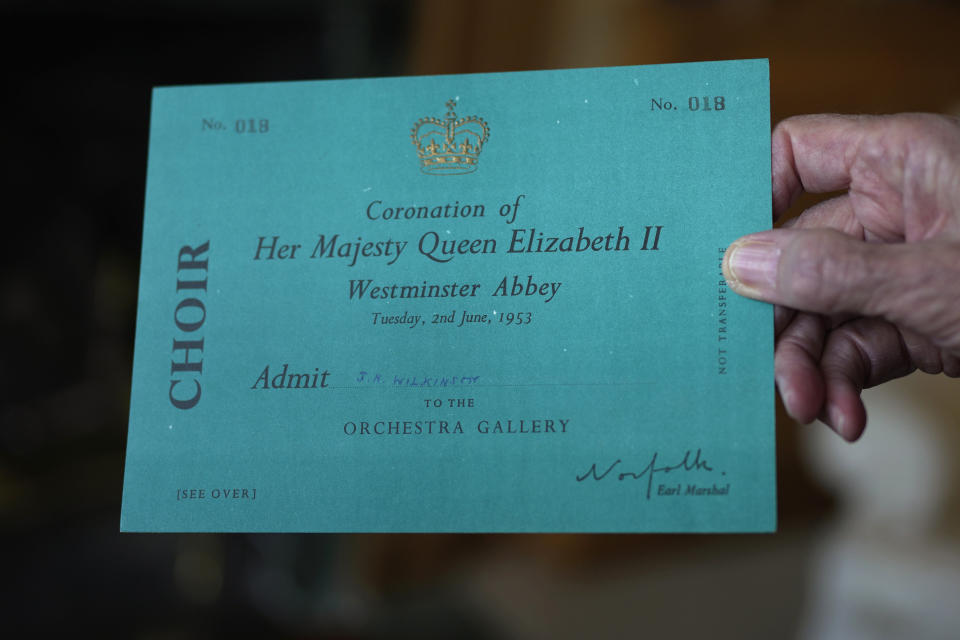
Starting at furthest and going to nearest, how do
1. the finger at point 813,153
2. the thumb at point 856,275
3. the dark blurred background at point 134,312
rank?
the dark blurred background at point 134,312 → the finger at point 813,153 → the thumb at point 856,275

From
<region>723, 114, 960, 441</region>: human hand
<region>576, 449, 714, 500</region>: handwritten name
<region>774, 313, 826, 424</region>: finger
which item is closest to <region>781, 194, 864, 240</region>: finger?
<region>723, 114, 960, 441</region>: human hand

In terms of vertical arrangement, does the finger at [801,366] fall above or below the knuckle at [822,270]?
below

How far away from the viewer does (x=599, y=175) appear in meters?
0.83

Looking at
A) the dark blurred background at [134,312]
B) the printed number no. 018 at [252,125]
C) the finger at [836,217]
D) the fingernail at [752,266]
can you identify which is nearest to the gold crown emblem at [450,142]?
the printed number no. 018 at [252,125]

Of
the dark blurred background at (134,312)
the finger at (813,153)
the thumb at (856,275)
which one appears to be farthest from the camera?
the dark blurred background at (134,312)

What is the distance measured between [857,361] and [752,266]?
0.76 ft

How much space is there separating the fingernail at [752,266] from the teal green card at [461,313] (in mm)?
19

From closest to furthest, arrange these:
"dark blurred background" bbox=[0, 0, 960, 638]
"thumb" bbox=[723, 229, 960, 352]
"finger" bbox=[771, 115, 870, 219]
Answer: "thumb" bbox=[723, 229, 960, 352], "finger" bbox=[771, 115, 870, 219], "dark blurred background" bbox=[0, 0, 960, 638]

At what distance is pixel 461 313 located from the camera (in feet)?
2.73

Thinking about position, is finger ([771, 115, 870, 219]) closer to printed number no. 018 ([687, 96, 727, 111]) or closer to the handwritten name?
printed number no. 018 ([687, 96, 727, 111])

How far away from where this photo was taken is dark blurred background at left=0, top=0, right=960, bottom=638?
220 centimetres

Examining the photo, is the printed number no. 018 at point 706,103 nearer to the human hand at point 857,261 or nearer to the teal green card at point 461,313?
the teal green card at point 461,313

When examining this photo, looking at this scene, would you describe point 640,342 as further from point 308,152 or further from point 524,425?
point 308,152

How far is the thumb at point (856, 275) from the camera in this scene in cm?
75
